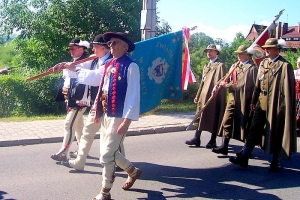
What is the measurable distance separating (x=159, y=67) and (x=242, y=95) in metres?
1.47

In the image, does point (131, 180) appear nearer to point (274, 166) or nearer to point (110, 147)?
point (110, 147)

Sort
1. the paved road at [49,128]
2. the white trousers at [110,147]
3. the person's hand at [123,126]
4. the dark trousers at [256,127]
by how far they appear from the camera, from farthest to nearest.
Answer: the paved road at [49,128]
the dark trousers at [256,127]
the white trousers at [110,147]
the person's hand at [123,126]

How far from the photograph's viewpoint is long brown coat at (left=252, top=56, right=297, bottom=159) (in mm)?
6016

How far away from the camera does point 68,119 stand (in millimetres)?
6094

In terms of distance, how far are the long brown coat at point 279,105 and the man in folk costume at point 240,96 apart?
1.41ft

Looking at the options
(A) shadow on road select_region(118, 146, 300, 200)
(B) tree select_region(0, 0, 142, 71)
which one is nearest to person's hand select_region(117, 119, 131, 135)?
(A) shadow on road select_region(118, 146, 300, 200)

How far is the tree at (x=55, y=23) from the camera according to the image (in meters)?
13.0

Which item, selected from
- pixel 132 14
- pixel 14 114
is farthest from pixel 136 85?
pixel 132 14

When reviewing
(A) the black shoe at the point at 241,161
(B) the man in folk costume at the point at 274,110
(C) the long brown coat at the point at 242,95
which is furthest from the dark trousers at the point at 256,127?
(C) the long brown coat at the point at 242,95

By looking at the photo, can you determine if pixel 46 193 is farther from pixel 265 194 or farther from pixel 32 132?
pixel 32 132

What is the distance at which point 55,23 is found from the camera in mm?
13148

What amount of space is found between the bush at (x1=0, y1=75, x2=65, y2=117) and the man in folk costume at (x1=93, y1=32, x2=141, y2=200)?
685 centimetres

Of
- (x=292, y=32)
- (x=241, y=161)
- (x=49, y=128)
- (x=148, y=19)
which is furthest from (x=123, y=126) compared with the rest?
(x=292, y=32)

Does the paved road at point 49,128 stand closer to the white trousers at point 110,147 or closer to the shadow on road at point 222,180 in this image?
the shadow on road at point 222,180
